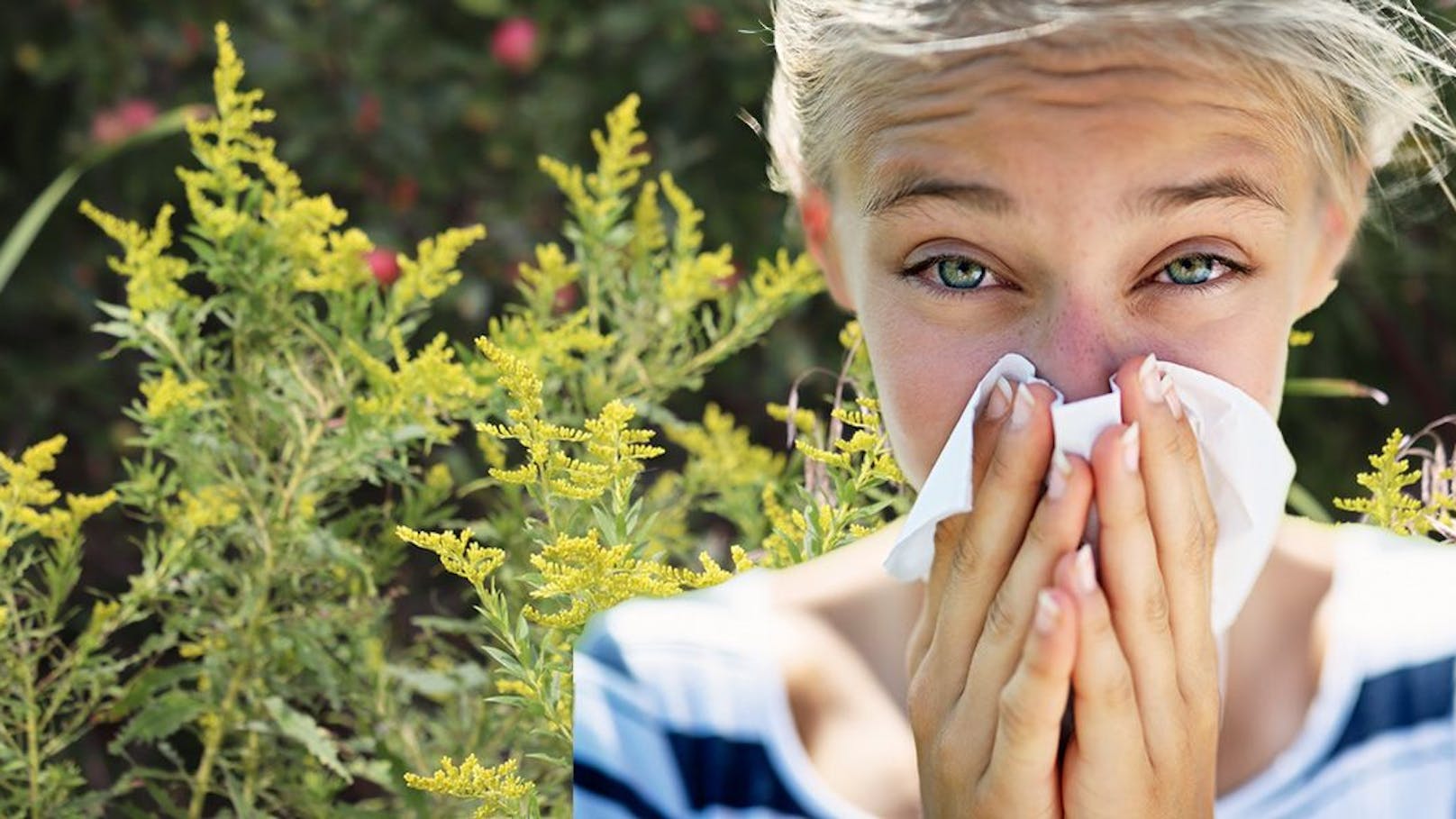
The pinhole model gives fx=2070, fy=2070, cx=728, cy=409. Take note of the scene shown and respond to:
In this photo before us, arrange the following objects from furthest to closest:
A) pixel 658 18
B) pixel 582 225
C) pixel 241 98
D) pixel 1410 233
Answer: pixel 1410 233, pixel 658 18, pixel 582 225, pixel 241 98

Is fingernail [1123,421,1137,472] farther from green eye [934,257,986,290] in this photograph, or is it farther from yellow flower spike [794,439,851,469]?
yellow flower spike [794,439,851,469]

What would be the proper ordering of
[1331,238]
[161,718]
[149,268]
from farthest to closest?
1. [149,268]
2. [161,718]
3. [1331,238]

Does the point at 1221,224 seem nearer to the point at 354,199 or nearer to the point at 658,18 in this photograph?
the point at 658,18

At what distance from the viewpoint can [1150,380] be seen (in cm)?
130

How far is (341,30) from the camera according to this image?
11.8 ft

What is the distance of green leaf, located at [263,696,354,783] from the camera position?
180 cm

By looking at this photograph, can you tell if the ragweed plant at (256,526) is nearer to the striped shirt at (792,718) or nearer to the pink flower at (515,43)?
the striped shirt at (792,718)

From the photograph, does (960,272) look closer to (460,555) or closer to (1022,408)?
(1022,408)

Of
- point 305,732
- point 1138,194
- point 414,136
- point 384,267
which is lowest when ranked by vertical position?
point 305,732

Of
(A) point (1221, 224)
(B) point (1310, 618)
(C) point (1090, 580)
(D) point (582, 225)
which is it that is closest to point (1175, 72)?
(A) point (1221, 224)

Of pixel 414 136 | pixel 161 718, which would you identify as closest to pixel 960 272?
pixel 161 718

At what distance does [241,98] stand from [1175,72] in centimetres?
103

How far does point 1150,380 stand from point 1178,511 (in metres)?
0.09

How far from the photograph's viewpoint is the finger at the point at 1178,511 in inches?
51.2
